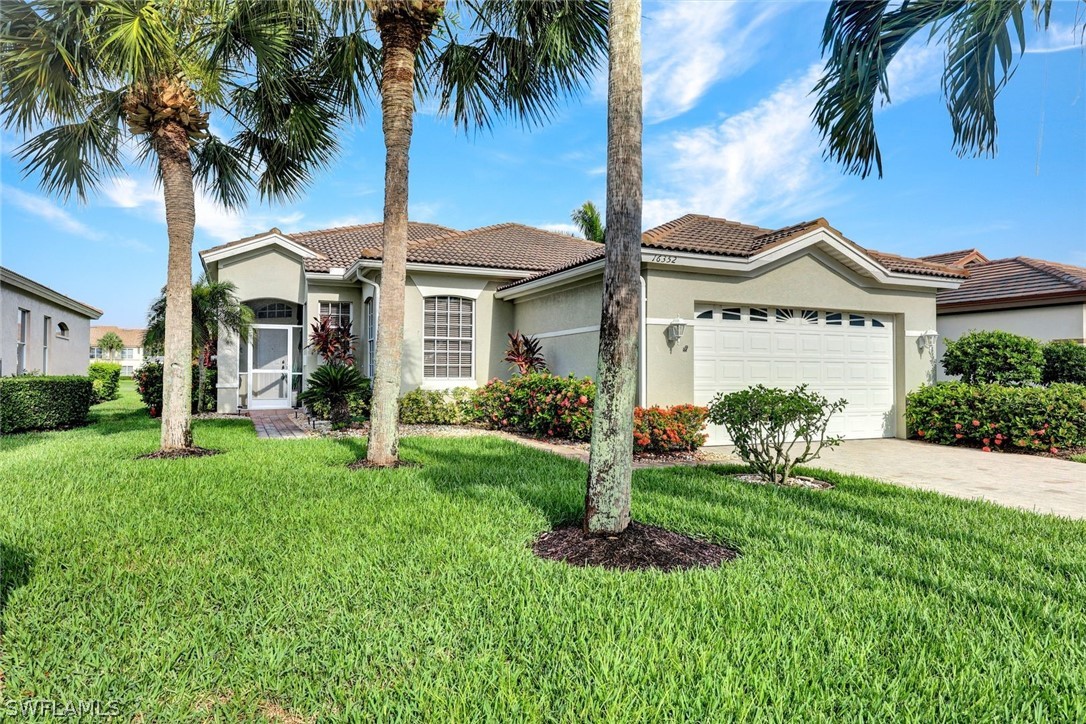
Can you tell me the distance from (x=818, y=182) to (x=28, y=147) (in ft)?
54.1

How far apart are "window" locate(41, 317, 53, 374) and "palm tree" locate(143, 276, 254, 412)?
9563 millimetres

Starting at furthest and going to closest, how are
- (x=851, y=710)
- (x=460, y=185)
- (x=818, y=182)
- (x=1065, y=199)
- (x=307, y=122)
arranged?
(x=460, y=185) < (x=818, y=182) < (x=1065, y=199) < (x=307, y=122) < (x=851, y=710)

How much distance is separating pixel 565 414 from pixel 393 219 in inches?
196

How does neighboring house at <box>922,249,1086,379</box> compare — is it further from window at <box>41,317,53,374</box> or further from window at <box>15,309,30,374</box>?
window at <box>41,317,53,374</box>

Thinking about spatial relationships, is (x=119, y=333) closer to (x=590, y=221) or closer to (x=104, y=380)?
(x=104, y=380)

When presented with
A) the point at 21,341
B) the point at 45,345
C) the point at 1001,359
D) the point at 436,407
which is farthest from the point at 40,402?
the point at 1001,359

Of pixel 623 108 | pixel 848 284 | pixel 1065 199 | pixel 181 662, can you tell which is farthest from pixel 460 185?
pixel 181 662

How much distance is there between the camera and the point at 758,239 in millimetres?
12133

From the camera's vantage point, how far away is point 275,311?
18516 millimetres

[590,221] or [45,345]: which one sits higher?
[590,221]

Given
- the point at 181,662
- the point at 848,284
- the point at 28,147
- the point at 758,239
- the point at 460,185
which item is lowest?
the point at 181,662

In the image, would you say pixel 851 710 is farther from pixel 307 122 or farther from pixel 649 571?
pixel 307 122

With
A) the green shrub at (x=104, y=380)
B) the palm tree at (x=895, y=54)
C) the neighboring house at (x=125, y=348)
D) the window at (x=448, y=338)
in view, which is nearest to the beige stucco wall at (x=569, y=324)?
the window at (x=448, y=338)

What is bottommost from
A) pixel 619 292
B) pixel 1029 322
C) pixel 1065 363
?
pixel 1065 363
